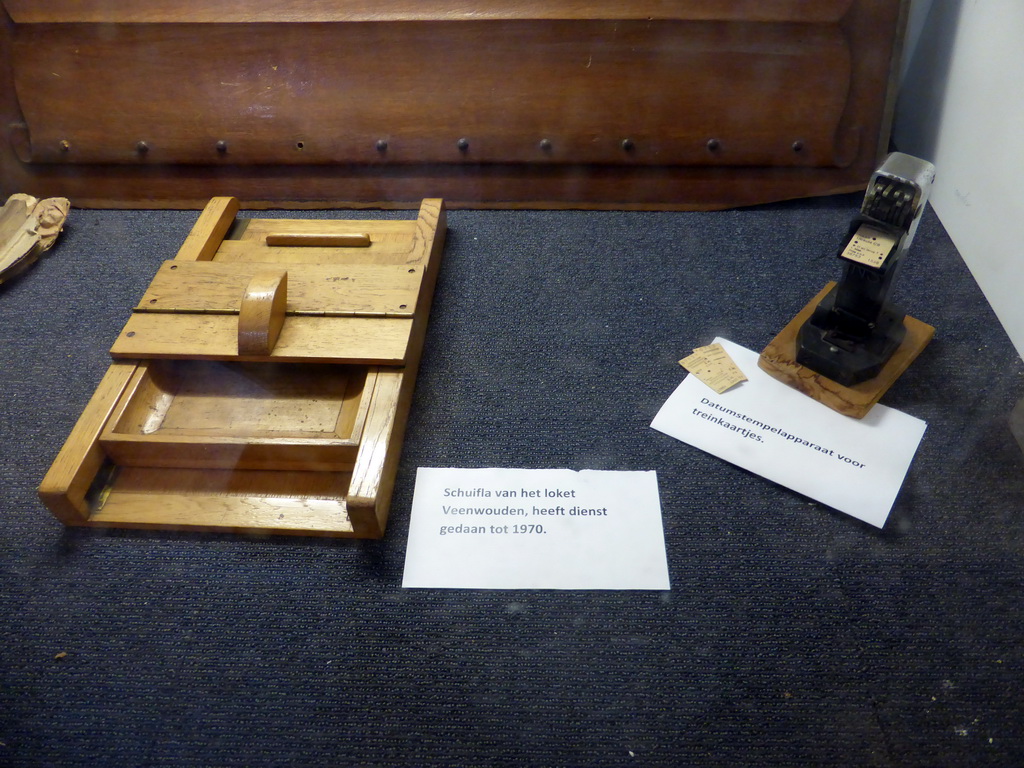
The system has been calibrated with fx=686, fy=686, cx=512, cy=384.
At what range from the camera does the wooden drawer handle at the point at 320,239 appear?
1.20 m

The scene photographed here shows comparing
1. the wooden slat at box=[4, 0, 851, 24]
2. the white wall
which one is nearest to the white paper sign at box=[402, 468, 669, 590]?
the white wall

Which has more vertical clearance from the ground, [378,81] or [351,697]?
[378,81]

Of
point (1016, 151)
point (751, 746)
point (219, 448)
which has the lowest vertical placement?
point (751, 746)

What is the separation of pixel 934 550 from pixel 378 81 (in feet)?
3.87

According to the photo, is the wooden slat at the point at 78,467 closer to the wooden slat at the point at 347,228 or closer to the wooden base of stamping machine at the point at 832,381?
the wooden slat at the point at 347,228

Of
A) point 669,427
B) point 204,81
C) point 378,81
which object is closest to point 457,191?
point 378,81

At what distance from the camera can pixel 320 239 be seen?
1208mm

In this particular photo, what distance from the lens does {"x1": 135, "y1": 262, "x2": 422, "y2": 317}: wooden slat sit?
3.34 feet

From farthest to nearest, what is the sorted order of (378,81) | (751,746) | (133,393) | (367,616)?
(378,81), (133,393), (367,616), (751,746)

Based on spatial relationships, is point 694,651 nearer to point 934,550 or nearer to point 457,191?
point 934,550

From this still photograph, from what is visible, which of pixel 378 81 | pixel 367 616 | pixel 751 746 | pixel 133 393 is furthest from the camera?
pixel 378 81

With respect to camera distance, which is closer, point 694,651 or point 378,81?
point 694,651

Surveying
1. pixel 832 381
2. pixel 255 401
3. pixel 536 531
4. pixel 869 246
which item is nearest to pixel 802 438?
pixel 832 381

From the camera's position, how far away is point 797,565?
0.84 m
